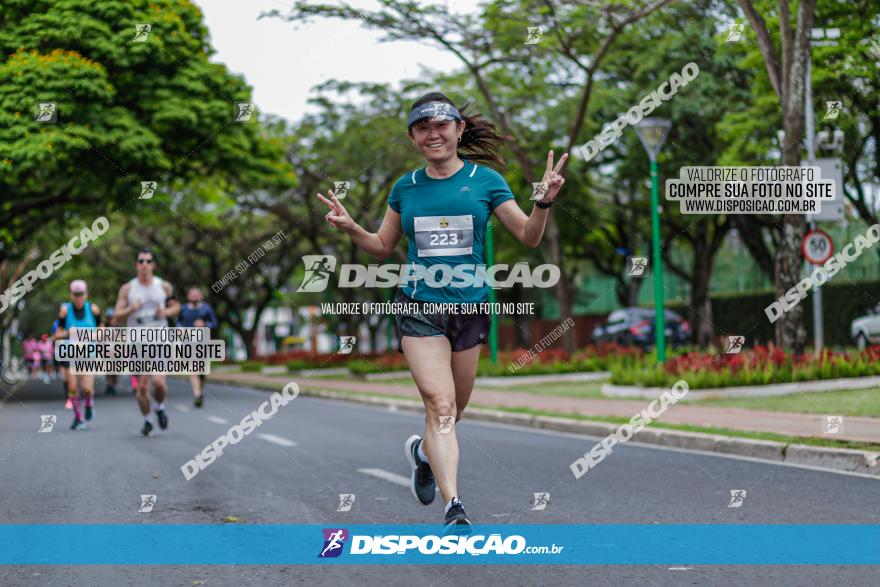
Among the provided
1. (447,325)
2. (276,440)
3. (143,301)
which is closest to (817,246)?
(276,440)

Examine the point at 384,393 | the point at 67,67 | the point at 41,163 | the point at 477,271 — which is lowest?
the point at 384,393

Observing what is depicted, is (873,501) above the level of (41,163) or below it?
below

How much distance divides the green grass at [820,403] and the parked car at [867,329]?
40.8 ft

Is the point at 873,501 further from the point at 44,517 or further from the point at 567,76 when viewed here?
the point at 567,76

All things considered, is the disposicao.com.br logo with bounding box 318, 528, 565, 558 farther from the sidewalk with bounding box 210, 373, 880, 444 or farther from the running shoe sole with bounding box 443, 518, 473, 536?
the sidewalk with bounding box 210, 373, 880, 444

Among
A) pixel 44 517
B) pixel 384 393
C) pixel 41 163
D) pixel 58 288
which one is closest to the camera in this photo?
pixel 44 517

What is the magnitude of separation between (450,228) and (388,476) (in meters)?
3.98

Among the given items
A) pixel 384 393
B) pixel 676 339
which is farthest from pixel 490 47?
pixel 676 339

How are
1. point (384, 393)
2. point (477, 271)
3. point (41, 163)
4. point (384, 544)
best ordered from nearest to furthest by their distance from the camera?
point (477, 271) < point (384, 544) < point (41, 163) < point (384, 393)

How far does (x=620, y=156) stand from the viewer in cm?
3419

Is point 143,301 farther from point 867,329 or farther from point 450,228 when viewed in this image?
point 867,329

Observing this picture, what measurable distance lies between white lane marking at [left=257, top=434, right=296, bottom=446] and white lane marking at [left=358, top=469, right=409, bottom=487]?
3053 millimetres

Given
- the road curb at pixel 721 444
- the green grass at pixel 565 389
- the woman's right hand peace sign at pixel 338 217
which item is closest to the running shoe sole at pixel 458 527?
the woman's right hand peace sign at pixel 338 217

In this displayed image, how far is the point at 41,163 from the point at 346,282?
19.6 meters
